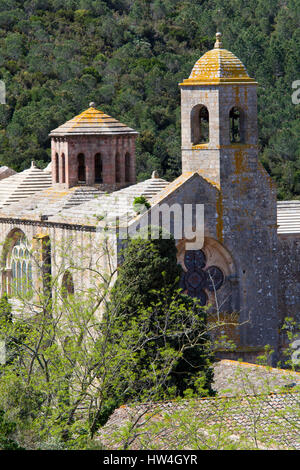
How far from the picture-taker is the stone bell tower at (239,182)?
1484 inches

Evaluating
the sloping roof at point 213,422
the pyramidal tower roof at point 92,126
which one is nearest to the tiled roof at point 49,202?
the pyramidal tower roof at point 92,126

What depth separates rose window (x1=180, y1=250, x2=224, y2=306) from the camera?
3772 centimetres

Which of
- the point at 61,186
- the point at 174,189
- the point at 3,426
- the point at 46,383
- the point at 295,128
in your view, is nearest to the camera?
the point at 3,426

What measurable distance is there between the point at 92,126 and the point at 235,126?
5627 millimetres

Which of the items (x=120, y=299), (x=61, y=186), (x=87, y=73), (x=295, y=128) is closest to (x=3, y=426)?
(x=120, y=299)

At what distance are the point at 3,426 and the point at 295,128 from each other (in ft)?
143

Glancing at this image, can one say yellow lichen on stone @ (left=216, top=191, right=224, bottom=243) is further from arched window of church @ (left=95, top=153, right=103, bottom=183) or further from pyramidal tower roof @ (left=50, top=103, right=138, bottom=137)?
arched window of church @ (left=95, top=153, right=103, bottom=183)

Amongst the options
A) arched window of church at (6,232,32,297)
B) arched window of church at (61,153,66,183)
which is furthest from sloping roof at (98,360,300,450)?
arched window of church at (61,153,66,183)

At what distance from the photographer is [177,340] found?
32.6 m

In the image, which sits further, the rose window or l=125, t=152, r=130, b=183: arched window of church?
l=125, t=152, r=130, b=183: arched window of church

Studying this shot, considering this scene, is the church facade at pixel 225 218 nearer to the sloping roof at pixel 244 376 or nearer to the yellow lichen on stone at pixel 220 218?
the yellow lichen on stone at pixel 220 218

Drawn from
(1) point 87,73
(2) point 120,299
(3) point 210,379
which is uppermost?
(1) point 87,73

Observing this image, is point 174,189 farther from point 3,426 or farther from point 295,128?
point 295,128
